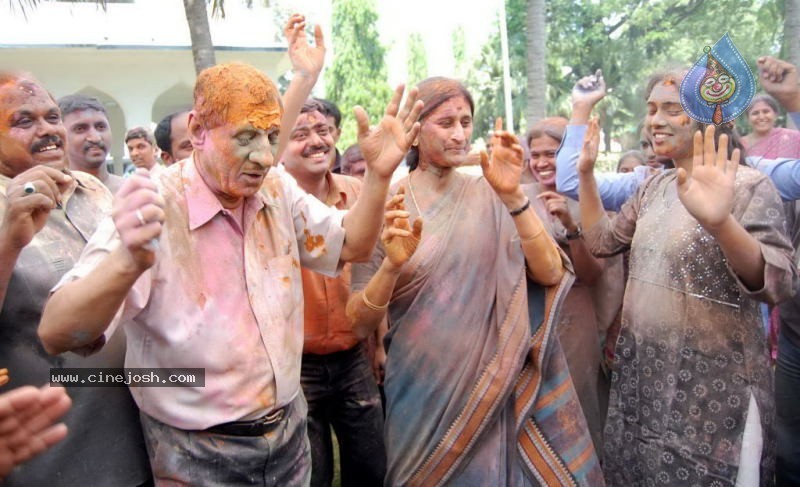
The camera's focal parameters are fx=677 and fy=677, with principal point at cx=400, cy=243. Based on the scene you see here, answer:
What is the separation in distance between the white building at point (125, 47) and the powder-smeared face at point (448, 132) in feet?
41.5

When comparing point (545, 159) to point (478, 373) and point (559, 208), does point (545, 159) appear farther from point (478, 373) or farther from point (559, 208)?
point (478, 373)

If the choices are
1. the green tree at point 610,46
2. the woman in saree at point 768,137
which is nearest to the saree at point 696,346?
the woman in saree at point 768,137

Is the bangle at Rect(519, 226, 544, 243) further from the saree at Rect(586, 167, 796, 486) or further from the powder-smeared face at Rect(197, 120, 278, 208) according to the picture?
the powder-smeared face at Rect(197, 120, 278, 208)

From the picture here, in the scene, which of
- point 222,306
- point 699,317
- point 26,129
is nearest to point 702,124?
point 699,317

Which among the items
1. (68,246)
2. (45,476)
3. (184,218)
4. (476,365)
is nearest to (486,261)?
(476,365)

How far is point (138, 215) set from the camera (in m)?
1.61

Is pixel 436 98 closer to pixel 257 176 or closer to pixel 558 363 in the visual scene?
pixel 257 176

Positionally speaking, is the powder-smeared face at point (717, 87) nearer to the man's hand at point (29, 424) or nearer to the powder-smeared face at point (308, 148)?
the powder-smeared face at point (308, 148)

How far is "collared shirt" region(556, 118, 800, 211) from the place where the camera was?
2930mm

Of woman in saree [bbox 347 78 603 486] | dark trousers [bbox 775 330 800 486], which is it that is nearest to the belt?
woman in saree [bbox 347 78 603 486]

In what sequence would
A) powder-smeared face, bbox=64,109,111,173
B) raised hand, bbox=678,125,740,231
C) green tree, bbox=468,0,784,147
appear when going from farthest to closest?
green tree, bbox=468,0,784,147, powder-smeared face, bbox=64,109,111,173, raised hand, bbox=678,125,740,231

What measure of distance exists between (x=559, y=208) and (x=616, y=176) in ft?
1.52

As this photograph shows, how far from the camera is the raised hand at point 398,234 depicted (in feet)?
7.92

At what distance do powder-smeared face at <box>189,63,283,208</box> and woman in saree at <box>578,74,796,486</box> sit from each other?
1439 mm
